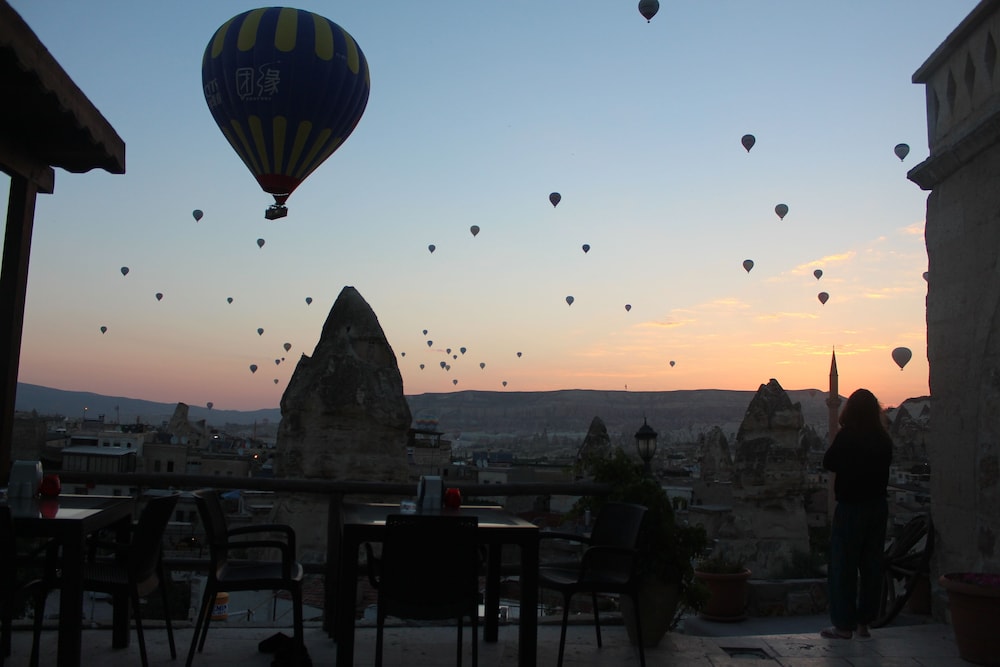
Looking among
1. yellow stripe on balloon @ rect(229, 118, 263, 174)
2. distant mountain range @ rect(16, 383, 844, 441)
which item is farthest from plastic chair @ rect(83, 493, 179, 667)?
distant mountain range @ rect(16, 383, 844, 441)

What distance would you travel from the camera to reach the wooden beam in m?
4.19

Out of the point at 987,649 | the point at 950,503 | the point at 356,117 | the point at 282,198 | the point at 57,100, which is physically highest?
the point at 356,117

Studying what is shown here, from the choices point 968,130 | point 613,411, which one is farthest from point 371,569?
point 613,411

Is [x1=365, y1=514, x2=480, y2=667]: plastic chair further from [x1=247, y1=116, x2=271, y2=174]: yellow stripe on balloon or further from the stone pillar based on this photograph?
[x1=247, y1=116, x2=271, y2=174]: yellow stripe on balloon

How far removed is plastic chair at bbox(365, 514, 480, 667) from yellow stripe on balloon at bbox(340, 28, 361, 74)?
8.17 m

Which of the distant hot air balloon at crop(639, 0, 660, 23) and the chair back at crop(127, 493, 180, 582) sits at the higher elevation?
the distant hot air balloon at crop(639, 0, 660, 23)

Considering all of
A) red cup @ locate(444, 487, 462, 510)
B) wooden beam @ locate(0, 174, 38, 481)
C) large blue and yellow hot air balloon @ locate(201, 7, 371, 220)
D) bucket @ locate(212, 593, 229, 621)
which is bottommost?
bucket @ locate(212, 593, 229, 621)

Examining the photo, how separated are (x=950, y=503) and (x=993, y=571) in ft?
1.75

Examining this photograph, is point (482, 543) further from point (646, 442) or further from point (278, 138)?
point (278, 138)

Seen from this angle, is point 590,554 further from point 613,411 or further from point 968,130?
point 613,411

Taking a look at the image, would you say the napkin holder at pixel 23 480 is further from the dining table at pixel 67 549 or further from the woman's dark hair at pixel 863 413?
the woman's dark hair at pixel 863 413

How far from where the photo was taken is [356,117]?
1071 cm

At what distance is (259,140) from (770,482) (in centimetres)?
810

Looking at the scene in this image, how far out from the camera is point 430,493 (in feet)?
12.7
